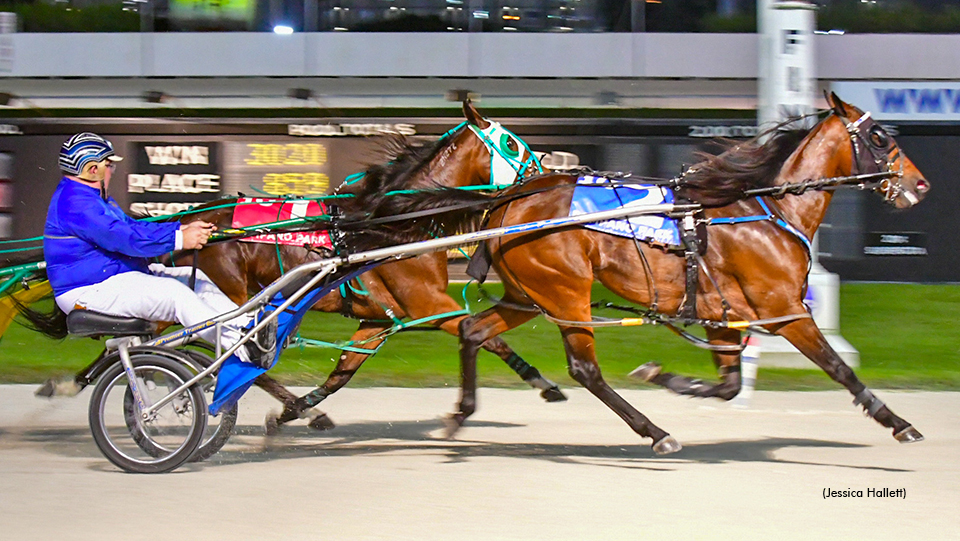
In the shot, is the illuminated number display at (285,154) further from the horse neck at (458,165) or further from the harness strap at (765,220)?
the harness strap at (765,220)

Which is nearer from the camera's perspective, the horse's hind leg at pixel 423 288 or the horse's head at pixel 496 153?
the horse's hind leg at pixel 423 288

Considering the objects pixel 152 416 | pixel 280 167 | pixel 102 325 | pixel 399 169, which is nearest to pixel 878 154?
pixel 399 169

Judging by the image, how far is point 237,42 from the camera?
44.7ft

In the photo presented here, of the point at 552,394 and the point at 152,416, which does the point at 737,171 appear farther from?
the point at 152,416

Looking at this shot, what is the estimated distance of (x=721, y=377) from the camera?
5.50m

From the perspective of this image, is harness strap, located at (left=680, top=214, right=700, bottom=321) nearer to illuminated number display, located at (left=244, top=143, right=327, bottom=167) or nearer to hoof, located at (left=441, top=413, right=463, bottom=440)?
hoof, located at (left=441, top=413, right=463, bottom=440)

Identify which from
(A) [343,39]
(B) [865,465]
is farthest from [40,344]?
(B) [865,465]

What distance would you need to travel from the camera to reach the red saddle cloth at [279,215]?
19.9 feet

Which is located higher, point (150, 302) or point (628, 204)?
point (628, 204)

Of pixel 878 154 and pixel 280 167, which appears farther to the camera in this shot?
pixel 280 167

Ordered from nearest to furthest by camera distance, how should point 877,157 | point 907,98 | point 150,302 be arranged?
point 150,302, point 877,157, point 907,98

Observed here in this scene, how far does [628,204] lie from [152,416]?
2.66 metres

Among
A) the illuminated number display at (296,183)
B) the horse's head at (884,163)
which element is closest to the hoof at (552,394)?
the horse's head at (884,163)

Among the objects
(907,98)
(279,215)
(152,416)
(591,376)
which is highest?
(907,98)
